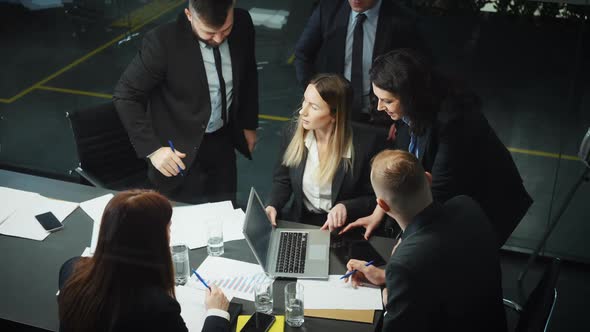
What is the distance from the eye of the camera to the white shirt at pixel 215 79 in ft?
11.5

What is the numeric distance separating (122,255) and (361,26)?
2293mm

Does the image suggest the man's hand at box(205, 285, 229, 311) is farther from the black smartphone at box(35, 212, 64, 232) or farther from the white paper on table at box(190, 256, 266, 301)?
the black smartphone at box(35, 212, 64, 232)

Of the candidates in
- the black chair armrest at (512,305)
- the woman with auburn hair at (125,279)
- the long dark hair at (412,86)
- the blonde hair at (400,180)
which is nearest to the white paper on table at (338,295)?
the blonde hair at (400,180)

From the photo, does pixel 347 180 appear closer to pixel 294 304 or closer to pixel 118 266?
pixel 294 304

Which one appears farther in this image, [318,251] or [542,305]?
[318,251]

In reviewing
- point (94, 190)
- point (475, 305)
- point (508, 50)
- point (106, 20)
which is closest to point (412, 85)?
point (475, 305)

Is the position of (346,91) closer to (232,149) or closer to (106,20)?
(232,149)

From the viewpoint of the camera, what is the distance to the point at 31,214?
121 inches

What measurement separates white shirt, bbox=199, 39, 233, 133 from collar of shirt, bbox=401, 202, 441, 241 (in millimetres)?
1634

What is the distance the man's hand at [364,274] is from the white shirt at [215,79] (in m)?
1.41

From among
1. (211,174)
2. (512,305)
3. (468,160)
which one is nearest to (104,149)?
(211,174)

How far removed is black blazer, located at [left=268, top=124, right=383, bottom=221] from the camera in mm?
3258

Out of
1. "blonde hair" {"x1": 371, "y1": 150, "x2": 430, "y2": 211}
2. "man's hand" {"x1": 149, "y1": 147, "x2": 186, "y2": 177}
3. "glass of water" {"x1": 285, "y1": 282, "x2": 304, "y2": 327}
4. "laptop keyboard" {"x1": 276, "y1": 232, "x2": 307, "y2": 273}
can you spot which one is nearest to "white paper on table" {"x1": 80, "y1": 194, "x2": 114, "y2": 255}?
"man's hand" {"x1": 149, "y1": 147, "x2": 186, "y2": 177}

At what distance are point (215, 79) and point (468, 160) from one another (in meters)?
1.46
